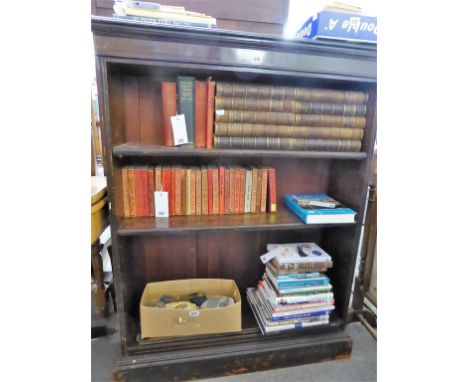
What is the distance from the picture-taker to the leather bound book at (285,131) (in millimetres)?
984

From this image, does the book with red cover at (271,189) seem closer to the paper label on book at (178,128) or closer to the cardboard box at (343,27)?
the paper label on book at (178,128)

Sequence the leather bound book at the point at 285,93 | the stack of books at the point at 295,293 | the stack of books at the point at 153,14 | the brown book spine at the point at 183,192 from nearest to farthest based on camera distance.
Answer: the stack of books at the point at 153,14 → the leather bound book at the point at 285,93 → the brown book spine at the point at 183,192 → the stack of books at the point at 295,293

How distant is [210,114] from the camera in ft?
3.20

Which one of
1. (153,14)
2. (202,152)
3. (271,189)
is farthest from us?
(271,189)

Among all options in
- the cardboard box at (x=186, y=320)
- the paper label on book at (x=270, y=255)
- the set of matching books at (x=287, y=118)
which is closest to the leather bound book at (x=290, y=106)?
the set of matching books at (x=287, y=118)

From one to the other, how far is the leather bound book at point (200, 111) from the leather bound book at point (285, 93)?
0.20ft

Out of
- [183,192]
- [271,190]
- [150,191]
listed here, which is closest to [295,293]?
[271,190]

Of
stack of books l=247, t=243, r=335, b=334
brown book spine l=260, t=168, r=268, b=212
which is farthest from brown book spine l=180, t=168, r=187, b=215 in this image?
stack of books l=247, t=243, r=335, b=334

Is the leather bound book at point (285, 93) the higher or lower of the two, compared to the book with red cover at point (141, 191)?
higher

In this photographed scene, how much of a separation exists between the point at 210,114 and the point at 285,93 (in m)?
0.31

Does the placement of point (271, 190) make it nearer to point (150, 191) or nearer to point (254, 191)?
point (254, 191)
